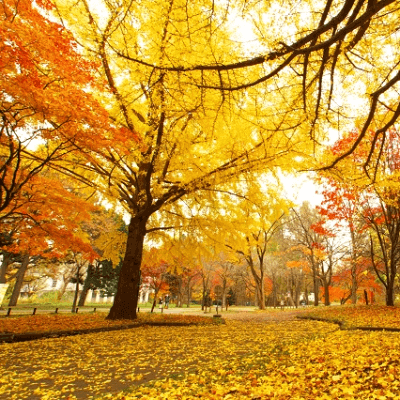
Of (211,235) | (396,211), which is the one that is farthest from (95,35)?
(396,211)

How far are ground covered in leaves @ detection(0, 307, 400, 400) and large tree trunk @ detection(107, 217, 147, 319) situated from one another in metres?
3.66

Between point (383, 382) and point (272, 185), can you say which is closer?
point (383, 382)

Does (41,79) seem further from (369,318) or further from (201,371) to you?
(369,318)

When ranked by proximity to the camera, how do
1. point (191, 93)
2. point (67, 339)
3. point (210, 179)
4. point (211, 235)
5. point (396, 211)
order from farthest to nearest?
point (396, 211), point (211, 235), point (210, 179), point (67, 339), point (191, 93)

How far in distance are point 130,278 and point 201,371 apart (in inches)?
245

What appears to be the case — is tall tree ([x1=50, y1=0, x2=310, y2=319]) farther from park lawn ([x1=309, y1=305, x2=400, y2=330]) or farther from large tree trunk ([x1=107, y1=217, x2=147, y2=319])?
park lawn ([x1=309, y1=305, x2=400, y2=330])

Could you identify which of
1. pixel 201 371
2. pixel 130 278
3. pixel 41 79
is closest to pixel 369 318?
pixel 201 371

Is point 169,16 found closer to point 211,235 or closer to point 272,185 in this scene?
point 272,185

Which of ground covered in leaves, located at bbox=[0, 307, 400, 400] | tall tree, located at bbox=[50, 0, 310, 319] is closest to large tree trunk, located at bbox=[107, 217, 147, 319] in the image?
tall tree, located at bbox=[50, 0, 310, 319]

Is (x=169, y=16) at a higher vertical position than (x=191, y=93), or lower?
higher

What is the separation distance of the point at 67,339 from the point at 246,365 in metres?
4.30

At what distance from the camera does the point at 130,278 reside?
896cm

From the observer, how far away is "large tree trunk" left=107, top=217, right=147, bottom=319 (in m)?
8.63

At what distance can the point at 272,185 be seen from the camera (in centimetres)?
848
